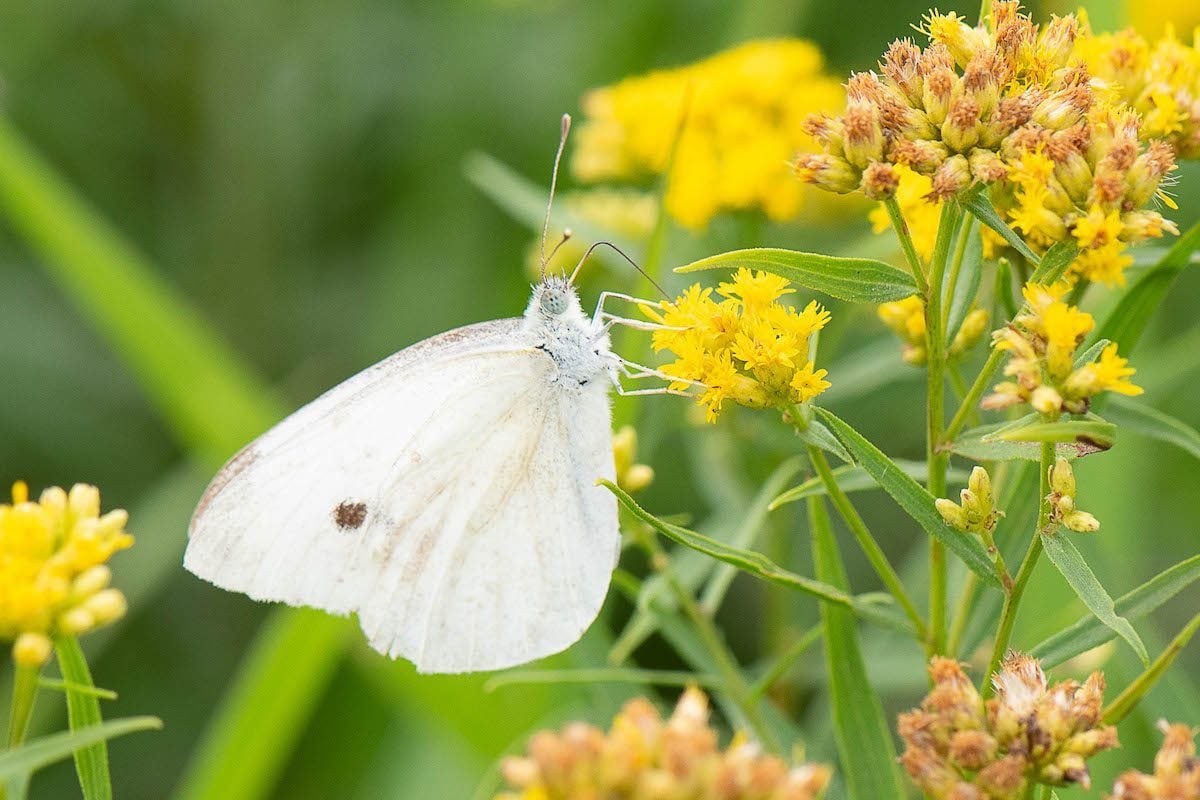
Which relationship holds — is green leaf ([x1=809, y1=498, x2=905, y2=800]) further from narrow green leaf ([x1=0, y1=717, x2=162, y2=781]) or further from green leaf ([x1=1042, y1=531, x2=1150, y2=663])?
narrow green leaf ([x1=0, y1=717, x2=162, y2=781])

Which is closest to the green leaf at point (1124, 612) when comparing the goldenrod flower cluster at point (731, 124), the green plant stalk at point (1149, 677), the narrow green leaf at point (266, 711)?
the green plant stalk at point (1149, 677)

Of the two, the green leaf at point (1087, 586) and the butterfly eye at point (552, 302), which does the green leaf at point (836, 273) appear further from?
the butterfly eye at point (552, 302)

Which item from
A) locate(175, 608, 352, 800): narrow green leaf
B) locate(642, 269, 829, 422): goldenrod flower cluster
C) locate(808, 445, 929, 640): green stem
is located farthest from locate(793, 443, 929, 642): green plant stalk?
locate(175, 608, 352, 800): narrow green leaf

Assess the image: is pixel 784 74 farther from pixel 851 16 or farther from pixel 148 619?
pixel 148 619

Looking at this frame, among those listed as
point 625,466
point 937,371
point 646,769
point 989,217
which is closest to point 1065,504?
point 937,371

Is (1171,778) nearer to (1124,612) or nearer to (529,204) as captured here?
(1124,612)

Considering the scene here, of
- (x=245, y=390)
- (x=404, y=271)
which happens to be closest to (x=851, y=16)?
(x=404, y=271)
